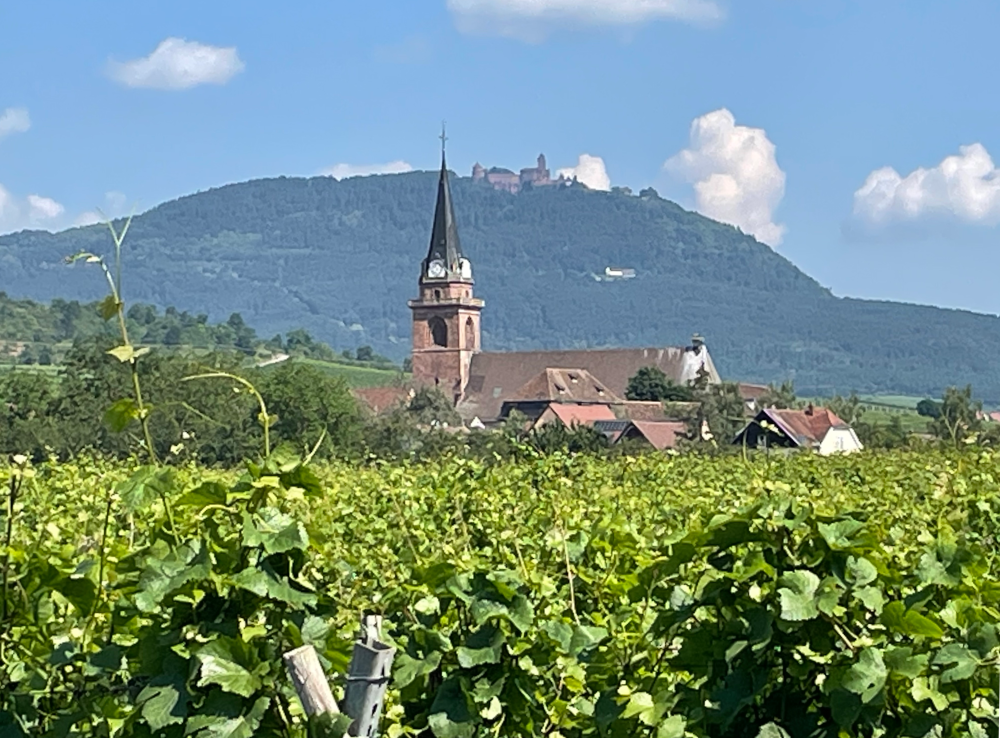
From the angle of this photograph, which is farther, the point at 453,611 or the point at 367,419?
the point at 367,419

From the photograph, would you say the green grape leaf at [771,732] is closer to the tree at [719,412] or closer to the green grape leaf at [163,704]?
the green grape leaf at [163,704]

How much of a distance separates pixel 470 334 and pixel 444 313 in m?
3.26

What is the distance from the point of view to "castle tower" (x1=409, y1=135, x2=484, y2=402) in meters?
124

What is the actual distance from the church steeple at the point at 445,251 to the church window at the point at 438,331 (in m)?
3.45

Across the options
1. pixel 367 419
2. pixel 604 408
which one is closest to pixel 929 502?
pixel 367 419

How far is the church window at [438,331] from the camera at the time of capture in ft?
413

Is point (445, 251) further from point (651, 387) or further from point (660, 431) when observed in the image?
point (660, 431)

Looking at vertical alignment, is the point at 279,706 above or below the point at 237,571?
below

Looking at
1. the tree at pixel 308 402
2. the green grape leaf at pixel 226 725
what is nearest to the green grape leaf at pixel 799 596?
the green grape leaf at pixel 226 725

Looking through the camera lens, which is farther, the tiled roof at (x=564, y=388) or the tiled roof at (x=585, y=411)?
the tiled roof at (x=564, y=388)

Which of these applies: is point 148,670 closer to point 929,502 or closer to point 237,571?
point 237,571

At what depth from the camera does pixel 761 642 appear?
299 centimetres

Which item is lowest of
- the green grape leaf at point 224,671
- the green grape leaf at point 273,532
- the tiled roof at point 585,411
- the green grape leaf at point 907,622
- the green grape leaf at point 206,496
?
the tiled roof at point 585,411

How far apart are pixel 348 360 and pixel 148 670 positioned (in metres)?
162
